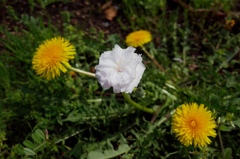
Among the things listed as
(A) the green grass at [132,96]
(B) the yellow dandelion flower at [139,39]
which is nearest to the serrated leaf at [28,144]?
(A) the green grass at [132,96]

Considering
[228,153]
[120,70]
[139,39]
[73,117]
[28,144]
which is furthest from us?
[139,39]

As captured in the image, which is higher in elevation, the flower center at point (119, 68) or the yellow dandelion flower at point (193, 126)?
the flower center at point (119, 68)

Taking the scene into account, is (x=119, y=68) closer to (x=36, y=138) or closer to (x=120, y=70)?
(x=120, y=70)

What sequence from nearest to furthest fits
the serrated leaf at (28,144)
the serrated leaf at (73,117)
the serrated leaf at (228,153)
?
the serrated leaf at (228,153)
the serrated leaf at (28,144)
the serrated leaf at (73,117)

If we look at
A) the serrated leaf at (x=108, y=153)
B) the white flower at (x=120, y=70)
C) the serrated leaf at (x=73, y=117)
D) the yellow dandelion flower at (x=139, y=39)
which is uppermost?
the yellow dandelion flower at (x=139, y=39)

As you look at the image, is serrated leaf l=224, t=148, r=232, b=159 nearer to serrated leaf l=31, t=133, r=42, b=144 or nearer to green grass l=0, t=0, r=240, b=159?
green grass l=0, t=0, r=240, b=159

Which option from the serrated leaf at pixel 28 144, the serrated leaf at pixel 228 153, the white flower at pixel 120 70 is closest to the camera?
the white flower at pixel 120 70

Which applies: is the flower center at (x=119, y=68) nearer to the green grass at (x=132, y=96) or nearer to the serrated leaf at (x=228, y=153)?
the green grass at (x=132, y=96)

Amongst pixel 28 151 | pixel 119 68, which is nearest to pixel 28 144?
pixel 28 151
